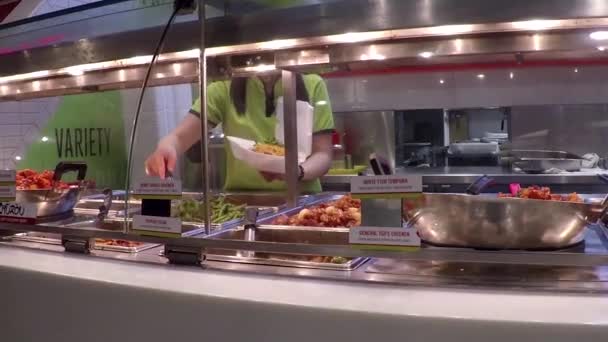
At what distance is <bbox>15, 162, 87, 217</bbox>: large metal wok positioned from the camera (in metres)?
1.95

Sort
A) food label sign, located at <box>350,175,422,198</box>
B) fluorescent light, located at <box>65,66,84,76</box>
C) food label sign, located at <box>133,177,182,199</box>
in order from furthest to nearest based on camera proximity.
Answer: fluorescent light, located at <box>65,66,84,76</box> → food label sign, located at <box>133,177,182,199</box> → food label sign, located at <box>350,175,422,198</box>

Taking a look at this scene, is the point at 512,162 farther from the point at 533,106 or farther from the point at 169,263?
the point at 169,263

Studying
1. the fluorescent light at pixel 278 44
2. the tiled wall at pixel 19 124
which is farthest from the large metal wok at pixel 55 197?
the tiled wall at pixel 19 124

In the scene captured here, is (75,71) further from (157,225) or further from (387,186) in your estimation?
(387,186)

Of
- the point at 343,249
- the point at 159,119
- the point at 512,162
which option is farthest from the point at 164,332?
the point at 512,162

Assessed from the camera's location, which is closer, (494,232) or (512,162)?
(494,232)

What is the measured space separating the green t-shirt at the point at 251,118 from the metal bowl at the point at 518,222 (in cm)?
139

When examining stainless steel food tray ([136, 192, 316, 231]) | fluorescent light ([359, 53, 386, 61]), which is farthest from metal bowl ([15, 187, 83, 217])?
fluorescent light ([359, 53, 386, 61])

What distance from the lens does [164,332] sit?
1.31 metres

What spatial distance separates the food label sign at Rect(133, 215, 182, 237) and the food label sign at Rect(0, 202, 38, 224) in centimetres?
54

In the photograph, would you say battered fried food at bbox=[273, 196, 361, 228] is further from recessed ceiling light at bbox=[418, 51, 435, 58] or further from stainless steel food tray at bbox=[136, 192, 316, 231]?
recessed ceiling light at bbox=[418, 51, 435, 58]

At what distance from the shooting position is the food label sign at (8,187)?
1.88 metres

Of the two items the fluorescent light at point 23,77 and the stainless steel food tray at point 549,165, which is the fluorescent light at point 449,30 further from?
the stainless steel food tray at point 549,165

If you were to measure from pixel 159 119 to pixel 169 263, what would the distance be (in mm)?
2371
